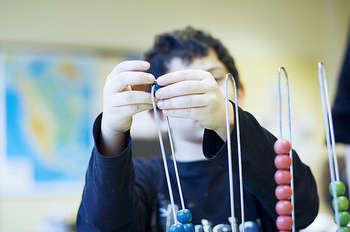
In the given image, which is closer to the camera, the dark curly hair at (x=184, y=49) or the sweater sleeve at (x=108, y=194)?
the sweater sleeve at (x=108, y=194)

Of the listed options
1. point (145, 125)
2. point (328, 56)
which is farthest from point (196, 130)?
point (328, 56)

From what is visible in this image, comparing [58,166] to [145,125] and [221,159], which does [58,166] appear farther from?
[221,159]

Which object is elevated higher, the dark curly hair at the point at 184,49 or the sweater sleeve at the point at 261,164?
the dark curly hair at the point at 184,49

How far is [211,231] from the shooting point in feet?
1.78

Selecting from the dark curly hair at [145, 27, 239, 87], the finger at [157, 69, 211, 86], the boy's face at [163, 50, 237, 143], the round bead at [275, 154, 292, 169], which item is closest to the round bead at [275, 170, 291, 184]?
the round bead at [275, 154, 292, 169]

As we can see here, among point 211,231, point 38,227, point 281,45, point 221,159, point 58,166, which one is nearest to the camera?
point 221,159

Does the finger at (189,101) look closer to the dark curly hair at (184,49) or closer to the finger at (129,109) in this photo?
the finger at (129,109)

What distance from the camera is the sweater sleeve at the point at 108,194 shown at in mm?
448

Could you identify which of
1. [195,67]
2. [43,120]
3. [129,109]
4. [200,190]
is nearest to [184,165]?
[200,190]

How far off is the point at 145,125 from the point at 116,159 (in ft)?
5.78

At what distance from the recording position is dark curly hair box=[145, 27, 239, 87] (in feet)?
2.38

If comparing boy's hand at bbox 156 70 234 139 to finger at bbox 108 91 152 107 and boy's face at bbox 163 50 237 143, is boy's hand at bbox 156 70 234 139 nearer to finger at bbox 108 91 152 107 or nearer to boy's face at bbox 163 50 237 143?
finger at bbox 108 91 152 107

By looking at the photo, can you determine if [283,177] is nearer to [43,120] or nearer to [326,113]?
[326,113]

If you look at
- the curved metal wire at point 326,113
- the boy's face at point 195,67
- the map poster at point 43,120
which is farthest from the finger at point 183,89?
the map poster at point 43,120
